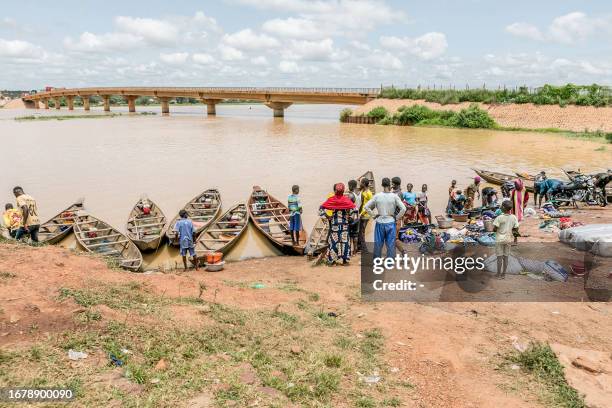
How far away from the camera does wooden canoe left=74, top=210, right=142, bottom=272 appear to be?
31.3ft

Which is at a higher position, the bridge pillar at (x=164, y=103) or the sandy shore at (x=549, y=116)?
the bridge pillar at (x=164, y=103)

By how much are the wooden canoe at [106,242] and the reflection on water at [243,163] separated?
49.6 inches

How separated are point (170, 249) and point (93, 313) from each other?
6.16 meters

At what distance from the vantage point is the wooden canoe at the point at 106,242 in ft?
31.3

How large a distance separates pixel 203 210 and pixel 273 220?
2.33 m

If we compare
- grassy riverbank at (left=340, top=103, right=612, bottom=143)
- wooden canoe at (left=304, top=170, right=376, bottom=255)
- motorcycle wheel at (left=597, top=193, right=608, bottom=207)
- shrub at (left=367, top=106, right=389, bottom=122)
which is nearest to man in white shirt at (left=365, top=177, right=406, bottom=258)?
Answer: wooden canoe at (left=304, top=170, right=376, bottom=255)

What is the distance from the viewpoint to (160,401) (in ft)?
12.5

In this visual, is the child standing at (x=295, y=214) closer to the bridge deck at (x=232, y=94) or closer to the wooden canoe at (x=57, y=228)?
the wooden canoe at (x=57, y=228)

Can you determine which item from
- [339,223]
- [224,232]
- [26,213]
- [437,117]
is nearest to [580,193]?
[339,223]

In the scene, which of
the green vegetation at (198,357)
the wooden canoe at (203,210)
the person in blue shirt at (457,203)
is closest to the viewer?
the green vegetation at (198,357)

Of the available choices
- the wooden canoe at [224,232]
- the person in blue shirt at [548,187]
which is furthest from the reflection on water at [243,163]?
the person in blue shirt at [548,187]

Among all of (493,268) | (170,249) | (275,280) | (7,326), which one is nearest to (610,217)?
(493,268)

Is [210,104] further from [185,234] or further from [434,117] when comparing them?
[185,234]

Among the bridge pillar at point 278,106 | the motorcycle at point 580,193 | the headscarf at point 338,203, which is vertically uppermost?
the bridge pillar at point 278,106
